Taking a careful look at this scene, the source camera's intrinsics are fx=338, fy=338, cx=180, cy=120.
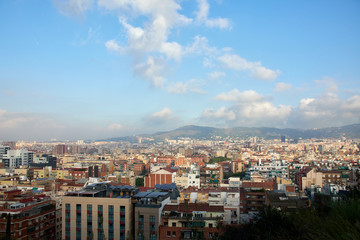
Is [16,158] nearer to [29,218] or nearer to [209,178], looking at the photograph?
[209,178]

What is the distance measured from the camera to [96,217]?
508 inches

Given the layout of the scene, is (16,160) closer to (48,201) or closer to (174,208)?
(48,201)

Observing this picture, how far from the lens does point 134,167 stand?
4606 centimetres

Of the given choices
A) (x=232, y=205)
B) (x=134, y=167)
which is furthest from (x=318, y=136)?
(x=232, y=205)

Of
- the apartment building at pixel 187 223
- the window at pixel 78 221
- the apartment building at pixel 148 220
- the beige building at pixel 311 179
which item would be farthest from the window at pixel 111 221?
the beige building at pixel 311 179

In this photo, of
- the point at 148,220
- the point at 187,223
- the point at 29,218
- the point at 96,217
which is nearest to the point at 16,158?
the point at 29,218

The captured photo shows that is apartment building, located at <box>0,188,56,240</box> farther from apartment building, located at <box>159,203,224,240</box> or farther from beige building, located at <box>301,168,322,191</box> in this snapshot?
beige building, located at <box>301,168,322,191</box>

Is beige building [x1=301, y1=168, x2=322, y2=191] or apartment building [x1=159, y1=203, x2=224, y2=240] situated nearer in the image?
apartment building [x1=159, y1=203, x2=224, y2=240]

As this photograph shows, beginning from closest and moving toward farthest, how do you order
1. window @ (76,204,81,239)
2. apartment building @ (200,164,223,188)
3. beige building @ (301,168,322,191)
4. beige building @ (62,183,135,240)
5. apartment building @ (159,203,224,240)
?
apartment building @ (159,203,224,240), beige building @ (62,183,135,240), window @ (76,204,81,239), beige building @ (301,168,322,191), apartment building @ (200,164,223,188)

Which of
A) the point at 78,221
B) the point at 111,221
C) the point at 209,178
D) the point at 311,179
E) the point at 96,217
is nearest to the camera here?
the point at 111,221

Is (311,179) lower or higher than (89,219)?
lower

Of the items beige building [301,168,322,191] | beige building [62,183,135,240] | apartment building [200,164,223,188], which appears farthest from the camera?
apartment building [200,164,223,188]

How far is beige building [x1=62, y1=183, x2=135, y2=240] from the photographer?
12719mm

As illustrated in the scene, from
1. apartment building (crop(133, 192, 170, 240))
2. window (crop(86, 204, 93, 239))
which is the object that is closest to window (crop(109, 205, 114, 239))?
window (crop(86, 204, 93, 239))
